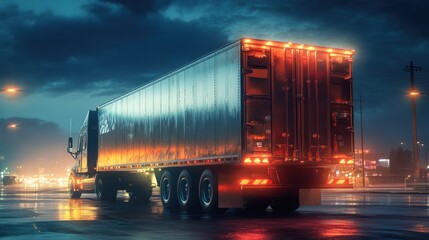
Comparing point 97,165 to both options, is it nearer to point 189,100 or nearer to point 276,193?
point 189,100

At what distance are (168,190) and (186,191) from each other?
1.65m

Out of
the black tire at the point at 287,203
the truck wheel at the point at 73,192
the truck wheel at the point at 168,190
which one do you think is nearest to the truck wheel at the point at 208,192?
the black tire at the point at 287,203

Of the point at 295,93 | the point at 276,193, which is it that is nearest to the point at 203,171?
the point at 276,193

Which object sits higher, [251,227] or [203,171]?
[203,171]

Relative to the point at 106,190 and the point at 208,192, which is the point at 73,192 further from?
the point at 208,192

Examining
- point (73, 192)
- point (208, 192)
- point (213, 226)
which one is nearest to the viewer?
point (213, 226)

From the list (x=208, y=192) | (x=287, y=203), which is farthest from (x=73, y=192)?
(x=287, y=203)

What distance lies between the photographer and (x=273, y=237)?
12.2 metres

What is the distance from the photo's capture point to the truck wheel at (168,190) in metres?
21.6

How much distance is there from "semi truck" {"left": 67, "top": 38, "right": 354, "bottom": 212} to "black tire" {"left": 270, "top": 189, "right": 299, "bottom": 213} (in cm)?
3

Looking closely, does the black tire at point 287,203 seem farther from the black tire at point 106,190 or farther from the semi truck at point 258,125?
the black tire at point 106,190

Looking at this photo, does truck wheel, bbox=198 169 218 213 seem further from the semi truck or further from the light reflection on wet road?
the light reflection on wet road

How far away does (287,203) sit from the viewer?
65.6ft

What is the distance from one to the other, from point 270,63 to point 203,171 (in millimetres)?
4040
